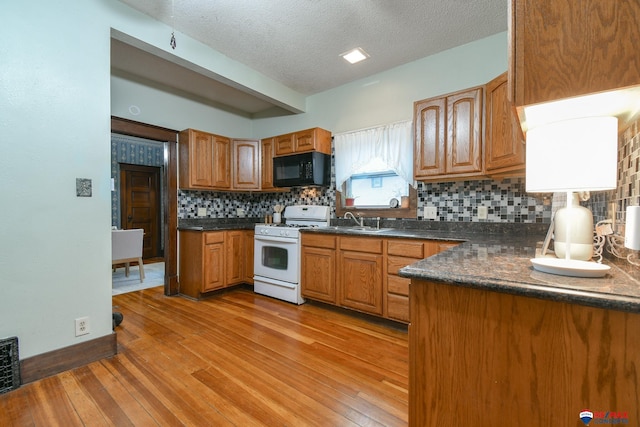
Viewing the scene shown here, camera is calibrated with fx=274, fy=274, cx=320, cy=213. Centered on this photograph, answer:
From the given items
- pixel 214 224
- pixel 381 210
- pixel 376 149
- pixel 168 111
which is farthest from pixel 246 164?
pixel 381 210

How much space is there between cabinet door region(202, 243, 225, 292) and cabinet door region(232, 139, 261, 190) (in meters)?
0.96

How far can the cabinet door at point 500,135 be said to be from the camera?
2.00 meters

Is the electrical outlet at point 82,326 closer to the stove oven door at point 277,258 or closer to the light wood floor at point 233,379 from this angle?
the light wood floor at point 233,379

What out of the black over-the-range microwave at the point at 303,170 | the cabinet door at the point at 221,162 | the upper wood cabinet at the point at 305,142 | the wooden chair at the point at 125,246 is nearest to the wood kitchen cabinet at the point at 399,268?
the black over-the-range microwave at the point at 303,170

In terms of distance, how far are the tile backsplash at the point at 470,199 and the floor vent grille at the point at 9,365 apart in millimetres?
Result: 2124

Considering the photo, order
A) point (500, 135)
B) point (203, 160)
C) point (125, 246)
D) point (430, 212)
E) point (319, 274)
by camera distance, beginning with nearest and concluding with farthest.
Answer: point (500, 135), point (430, 212), point (319, 274), point (203, 160), point (125, 246)

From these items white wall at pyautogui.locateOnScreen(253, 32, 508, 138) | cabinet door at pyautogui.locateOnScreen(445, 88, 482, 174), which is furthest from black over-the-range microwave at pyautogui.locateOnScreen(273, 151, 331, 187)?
cabinet door at pyautogui.locateOnScreen(445, 88, 482, 174)

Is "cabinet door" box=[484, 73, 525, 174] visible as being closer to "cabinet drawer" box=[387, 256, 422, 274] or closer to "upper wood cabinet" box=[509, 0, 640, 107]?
"cabinet drawer" box=[387, 256, 422, 274]

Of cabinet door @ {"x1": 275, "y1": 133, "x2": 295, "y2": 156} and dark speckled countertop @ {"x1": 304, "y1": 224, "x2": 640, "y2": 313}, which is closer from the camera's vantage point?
dark speckled countertop @ {"x1": 304, "y1": 224, "x2": 640, "y2": 313}

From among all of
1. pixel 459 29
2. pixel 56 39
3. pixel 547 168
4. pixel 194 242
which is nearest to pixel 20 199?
pixel 56 39

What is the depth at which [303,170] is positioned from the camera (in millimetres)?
3438

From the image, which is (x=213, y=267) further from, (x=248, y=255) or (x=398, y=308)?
(x=398, y=308)

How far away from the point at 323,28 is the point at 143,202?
550cm

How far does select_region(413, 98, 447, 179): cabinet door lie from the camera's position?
2.53 m
